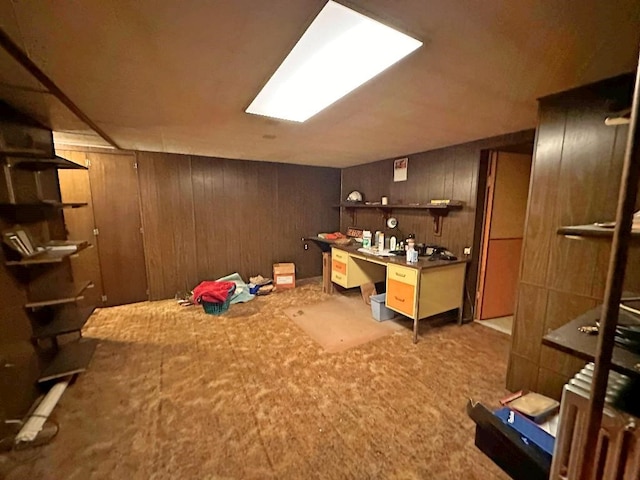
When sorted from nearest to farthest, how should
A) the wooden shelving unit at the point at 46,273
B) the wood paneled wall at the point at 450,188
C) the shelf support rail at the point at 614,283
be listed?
the shelf support rail at the point at 614,283, the wooden shelving unit at the point at 46,273, the wood paneled wall at the point at 450,188

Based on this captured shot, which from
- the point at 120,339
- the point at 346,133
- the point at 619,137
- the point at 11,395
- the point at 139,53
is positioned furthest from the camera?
the point at 120,339

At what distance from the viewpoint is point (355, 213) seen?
4.82 metres

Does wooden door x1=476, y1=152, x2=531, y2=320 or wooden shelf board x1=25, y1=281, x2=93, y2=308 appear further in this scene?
wooden door x1=476, y1=152, x2=531, y2=320

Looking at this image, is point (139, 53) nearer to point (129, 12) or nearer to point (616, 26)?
point (129, 12)

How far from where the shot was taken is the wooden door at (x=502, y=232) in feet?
9.98

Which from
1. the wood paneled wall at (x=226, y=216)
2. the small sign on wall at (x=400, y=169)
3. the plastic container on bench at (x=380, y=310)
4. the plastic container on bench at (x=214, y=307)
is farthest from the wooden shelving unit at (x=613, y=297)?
the wood paneled wall at (x=226, y=216)

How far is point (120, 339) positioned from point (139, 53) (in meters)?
2.79

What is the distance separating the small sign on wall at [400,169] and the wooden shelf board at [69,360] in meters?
3.98

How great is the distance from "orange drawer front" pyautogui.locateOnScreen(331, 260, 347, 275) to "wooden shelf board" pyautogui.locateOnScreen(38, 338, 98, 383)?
2832mm

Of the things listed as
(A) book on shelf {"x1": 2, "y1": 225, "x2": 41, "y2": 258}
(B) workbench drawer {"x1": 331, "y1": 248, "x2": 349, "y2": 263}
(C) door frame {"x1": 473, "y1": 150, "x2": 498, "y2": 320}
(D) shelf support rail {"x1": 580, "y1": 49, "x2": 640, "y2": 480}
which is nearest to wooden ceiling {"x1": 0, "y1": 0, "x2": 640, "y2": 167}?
(C) door frame {"x1": 473, "y1": 150, "x2": 498, "y2": 320}

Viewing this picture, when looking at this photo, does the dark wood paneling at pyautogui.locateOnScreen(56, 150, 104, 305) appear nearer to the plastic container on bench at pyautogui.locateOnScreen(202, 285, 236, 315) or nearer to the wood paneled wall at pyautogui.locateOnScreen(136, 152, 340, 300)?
the wood paneled wall at pyautogui.locateOnScreen(136, 152, 340, 300)

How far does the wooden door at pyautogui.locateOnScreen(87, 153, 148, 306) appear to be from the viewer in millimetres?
3449

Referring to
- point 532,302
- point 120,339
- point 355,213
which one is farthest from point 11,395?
point 355,213

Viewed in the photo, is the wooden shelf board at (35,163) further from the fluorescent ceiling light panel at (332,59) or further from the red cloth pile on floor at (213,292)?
the red cloth pile on floor at (213,292)
